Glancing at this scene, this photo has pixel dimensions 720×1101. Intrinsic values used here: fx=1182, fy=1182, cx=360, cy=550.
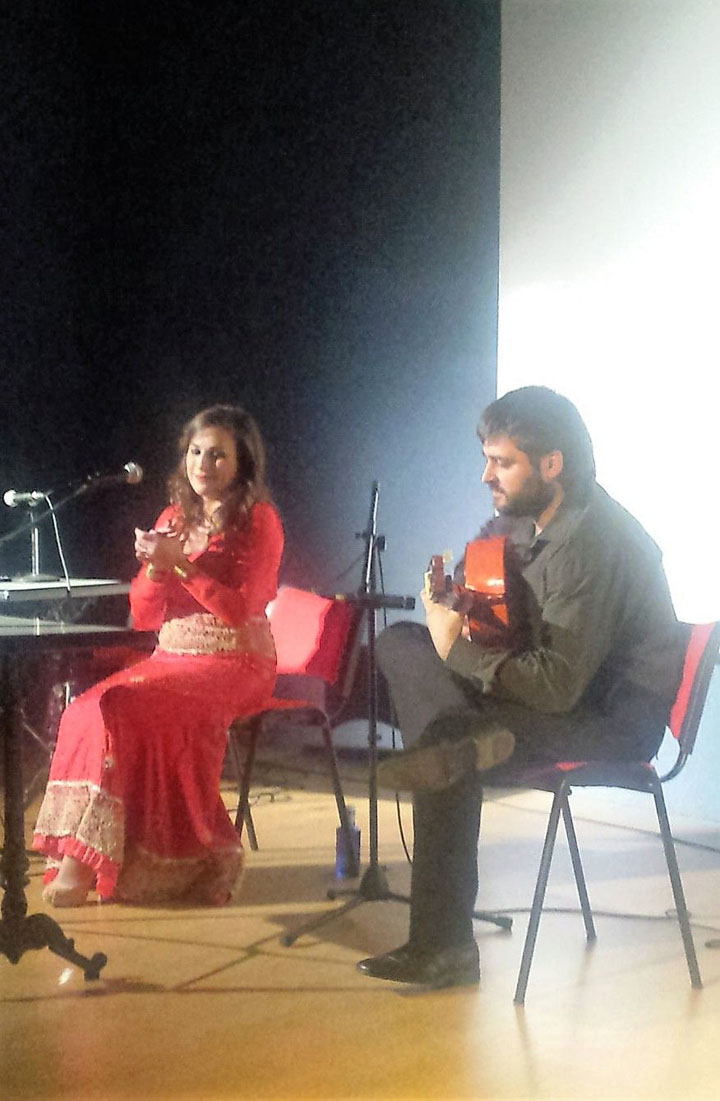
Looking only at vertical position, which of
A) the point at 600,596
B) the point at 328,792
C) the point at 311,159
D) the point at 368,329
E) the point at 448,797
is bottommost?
the point at 328,792

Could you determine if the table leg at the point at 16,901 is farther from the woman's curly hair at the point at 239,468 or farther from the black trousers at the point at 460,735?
the woman's curly hair at the point at 239,468

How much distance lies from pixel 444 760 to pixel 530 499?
Answer: 55 centimetres

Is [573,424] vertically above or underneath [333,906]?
above

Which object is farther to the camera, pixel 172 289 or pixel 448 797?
pixel 172 289

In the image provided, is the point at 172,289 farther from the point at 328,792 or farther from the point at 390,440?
the point at 328,792

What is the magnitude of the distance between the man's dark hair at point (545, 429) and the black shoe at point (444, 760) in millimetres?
539

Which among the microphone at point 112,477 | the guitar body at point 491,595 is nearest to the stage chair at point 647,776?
the guitar body at point 491,595

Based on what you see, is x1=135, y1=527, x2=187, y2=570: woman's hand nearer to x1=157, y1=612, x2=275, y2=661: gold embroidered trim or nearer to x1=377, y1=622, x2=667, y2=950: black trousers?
x1=157, y1=612, x2=275, y2=661: gold embroidered trim

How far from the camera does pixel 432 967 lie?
228 centimetres

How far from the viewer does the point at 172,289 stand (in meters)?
4.47

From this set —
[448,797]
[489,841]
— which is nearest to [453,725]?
[448,797]

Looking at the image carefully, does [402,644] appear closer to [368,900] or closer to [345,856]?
[368,900]

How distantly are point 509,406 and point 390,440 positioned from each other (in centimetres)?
209

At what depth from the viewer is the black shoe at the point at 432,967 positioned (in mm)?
2283
